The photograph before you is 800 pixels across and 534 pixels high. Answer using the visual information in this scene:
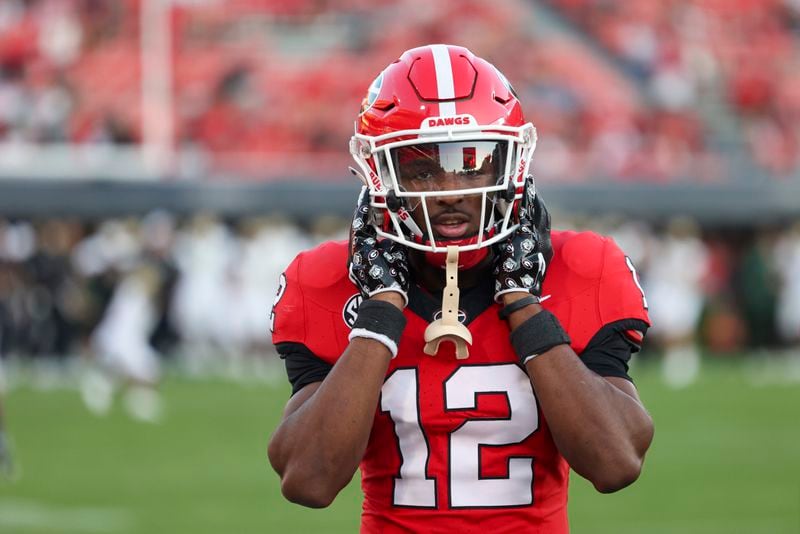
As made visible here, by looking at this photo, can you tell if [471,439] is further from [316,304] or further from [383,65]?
[383,65]

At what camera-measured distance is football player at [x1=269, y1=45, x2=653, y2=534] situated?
266 cm

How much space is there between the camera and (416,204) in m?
2.69

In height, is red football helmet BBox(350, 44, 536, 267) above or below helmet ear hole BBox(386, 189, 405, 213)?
above

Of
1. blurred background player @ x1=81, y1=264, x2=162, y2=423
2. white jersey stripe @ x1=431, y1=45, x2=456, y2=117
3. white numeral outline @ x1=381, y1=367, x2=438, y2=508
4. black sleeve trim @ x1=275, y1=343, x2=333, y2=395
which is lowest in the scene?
white numeral outline @ x1=381, y1=367, x2=438, y2=508

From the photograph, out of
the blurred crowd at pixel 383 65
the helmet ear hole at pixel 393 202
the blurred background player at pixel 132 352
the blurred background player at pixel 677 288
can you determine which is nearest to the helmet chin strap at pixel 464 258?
the helmet ear hole at pixel 393 202

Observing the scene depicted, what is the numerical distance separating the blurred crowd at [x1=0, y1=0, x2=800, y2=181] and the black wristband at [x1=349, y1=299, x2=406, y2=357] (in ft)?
50.2

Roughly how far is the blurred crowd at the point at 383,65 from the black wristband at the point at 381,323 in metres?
15.3

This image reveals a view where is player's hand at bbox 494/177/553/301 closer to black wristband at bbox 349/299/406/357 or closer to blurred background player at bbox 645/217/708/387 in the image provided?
black wristband at bbox 349/299/406/357

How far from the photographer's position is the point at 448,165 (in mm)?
2695

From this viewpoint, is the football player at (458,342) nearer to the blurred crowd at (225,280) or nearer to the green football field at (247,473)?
the green football field at (247,473)

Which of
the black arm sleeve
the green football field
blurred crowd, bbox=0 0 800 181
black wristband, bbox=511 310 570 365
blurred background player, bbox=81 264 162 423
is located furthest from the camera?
blurred crowd, bbox=0 0 800 181

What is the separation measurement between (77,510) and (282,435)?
5.68 metres

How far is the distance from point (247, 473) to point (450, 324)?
266 inches

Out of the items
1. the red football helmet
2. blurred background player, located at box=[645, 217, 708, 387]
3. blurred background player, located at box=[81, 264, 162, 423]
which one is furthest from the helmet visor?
blurred background player, located at box=[645, 217, 708, 387]
